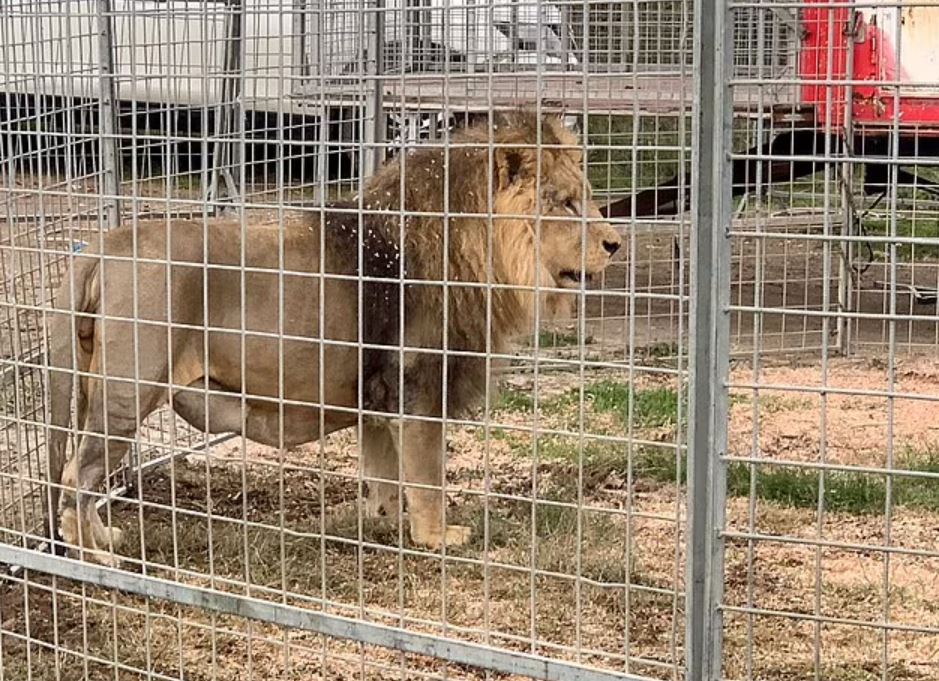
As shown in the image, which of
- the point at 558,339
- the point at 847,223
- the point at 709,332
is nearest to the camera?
the point at 709,332

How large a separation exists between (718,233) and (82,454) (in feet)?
9.52

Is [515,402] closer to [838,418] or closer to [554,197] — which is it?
[838,418]

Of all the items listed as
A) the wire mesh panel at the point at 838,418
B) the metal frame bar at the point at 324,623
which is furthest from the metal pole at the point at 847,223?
the metal frame bar at the point at 324,623

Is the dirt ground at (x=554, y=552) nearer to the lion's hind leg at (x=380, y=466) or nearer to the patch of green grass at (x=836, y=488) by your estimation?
the patch of green grass at (x=836, y=488)

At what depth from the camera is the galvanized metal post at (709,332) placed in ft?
8.45

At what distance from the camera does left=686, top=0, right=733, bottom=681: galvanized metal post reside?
2.57 m

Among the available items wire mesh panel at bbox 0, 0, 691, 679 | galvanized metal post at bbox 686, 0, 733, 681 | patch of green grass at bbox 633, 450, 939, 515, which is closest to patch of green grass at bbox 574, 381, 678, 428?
patch of green grass at bbox 633, 450, 939, 515

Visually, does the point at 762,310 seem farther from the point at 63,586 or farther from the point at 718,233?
the point at 63,586

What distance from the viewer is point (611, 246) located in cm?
467

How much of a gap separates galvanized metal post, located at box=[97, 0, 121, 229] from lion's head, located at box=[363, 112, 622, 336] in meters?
0.90

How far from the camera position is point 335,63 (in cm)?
682

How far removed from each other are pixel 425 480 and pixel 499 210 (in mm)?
1260

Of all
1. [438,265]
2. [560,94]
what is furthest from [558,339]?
[438,265]

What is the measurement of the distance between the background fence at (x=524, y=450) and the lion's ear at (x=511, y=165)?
233mm
